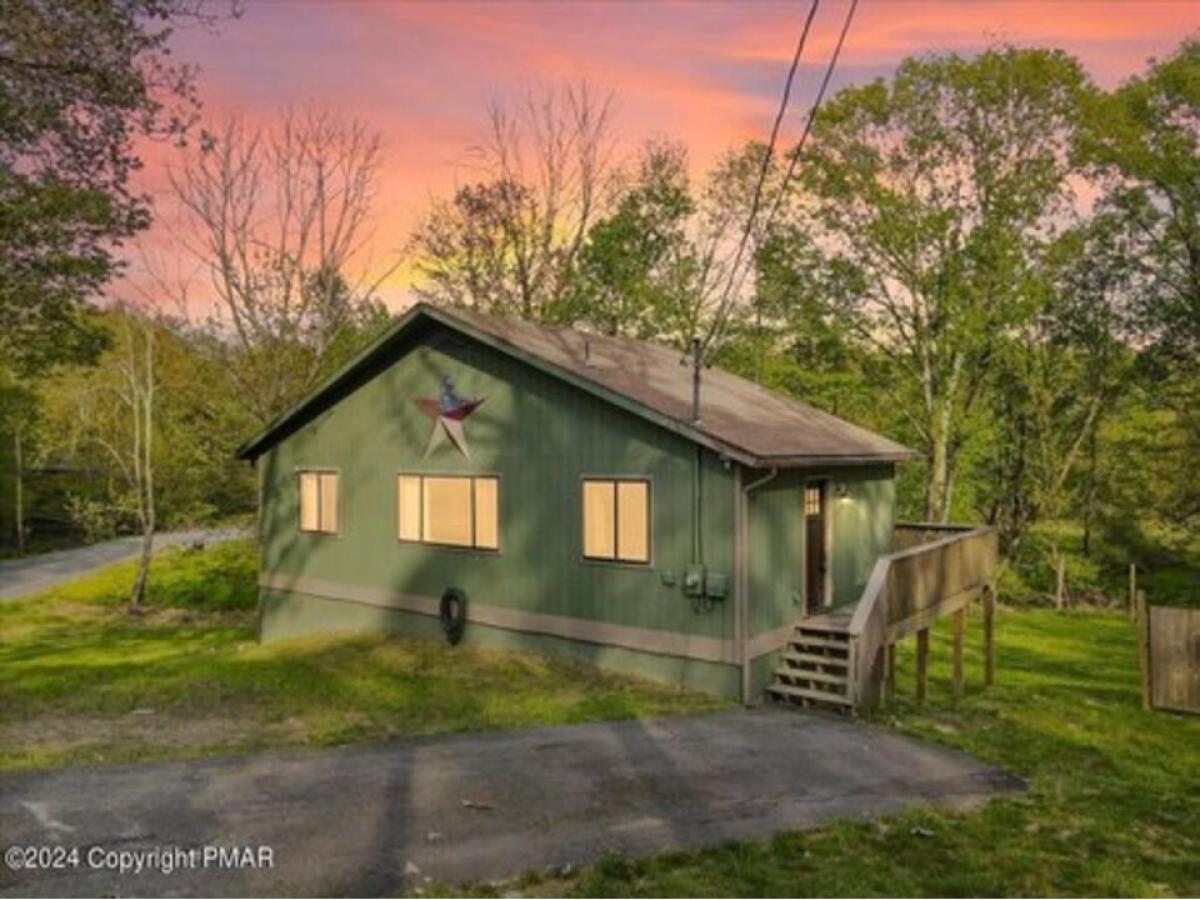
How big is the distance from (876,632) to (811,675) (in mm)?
1144

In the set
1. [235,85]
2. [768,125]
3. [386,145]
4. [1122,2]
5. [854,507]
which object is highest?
[386,145]

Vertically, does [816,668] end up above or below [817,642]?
below

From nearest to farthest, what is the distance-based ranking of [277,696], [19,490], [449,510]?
[277,696]
[449,510]
[19,490]

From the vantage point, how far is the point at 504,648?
16.3 meters

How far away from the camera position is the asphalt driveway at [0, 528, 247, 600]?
33312 mm

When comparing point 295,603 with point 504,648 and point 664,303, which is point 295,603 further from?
point 664,303

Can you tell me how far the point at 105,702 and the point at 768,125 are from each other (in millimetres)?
12112

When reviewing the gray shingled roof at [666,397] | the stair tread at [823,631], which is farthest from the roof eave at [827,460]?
the stair tread at [823,631]

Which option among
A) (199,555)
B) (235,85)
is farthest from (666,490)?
(199,555)

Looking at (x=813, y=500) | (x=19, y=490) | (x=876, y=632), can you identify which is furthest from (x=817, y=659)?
(x=19, y=490)

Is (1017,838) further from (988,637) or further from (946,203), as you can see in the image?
(946,203)

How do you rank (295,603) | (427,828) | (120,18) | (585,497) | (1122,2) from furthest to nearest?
(295,603)
(585,497)
(120,18)
(1122,2)
(427,828)

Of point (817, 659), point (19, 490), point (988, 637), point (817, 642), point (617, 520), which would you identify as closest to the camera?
point (817, 659)

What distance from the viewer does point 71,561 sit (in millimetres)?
39562
